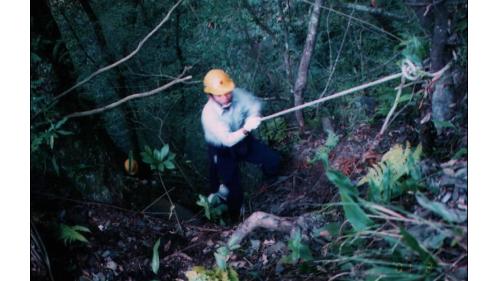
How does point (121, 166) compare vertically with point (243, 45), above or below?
below

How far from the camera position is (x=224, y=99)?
7.26 feet

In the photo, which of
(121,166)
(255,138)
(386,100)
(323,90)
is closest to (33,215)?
(121,166)

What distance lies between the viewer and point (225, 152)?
2250 millimetres

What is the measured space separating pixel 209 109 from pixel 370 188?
794 millimetres

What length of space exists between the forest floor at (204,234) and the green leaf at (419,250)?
0.39 metres

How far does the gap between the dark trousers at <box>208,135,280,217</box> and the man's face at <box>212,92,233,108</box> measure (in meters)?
0.18

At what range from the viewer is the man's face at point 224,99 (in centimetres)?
221

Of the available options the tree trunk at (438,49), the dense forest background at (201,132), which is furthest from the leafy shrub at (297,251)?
the tree trunk at (438,49)

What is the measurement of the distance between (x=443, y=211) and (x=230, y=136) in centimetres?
96

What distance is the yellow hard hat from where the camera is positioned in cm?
220

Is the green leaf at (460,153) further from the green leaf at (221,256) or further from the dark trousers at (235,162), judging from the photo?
the green leaf at (221,256)

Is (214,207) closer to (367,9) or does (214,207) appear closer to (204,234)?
(204,234)

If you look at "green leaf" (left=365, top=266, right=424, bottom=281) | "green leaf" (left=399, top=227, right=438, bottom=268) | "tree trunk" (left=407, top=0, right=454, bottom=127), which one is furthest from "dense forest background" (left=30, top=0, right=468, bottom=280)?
"green leaf" (left=399, top=227, right=438, bottom=268)

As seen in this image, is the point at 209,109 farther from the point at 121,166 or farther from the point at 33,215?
the point at 33,215
